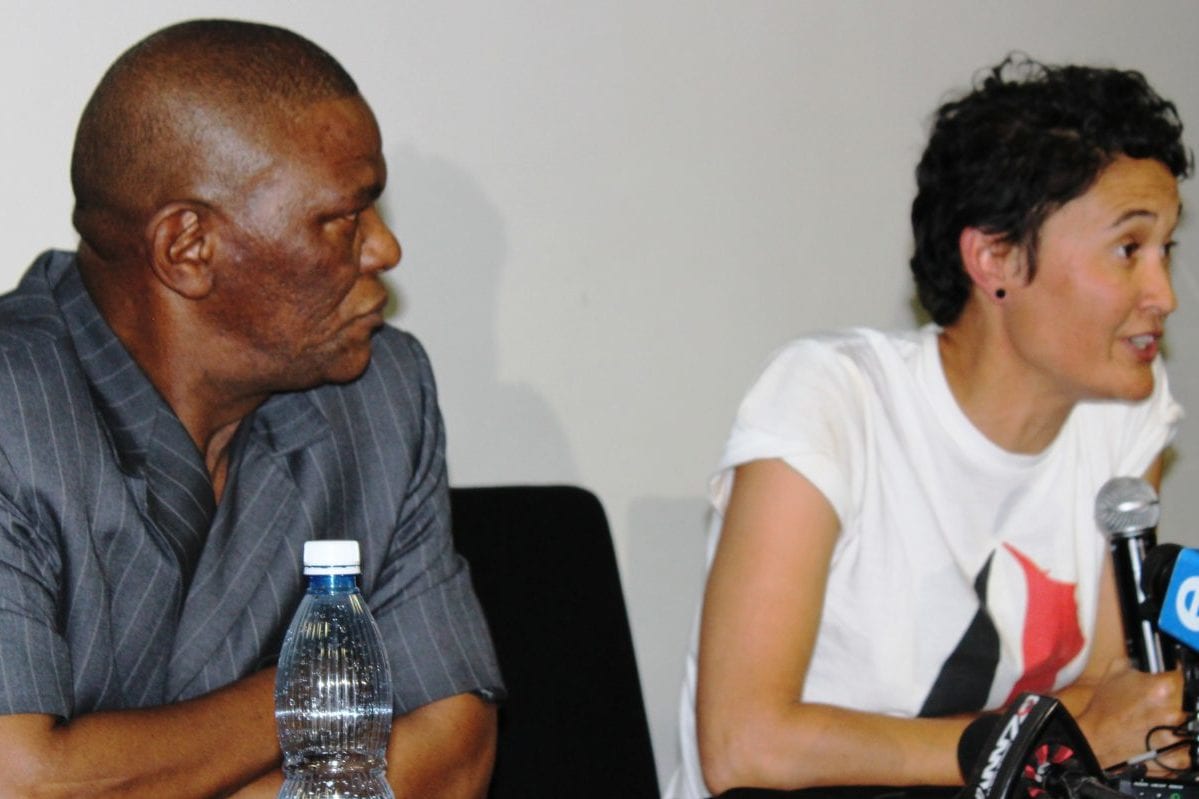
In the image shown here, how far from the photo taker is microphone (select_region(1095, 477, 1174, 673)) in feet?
5.37

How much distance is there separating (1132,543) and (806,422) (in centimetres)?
53

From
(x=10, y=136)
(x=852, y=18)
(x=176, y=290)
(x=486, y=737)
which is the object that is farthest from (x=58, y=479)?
(x=852, y=18)

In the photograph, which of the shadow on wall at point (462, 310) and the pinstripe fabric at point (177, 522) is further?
the shadow on wall at point (462, 310)

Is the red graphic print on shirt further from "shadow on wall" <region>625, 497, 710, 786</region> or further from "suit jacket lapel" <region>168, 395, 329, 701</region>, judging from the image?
"suit jacket lapel" <region>168, 395, 329, 701</region>

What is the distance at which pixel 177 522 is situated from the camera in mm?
1780

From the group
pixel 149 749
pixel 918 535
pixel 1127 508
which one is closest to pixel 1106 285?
pixel 918 535

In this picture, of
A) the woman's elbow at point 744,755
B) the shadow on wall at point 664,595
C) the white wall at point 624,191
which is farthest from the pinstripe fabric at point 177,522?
the shadow on wall at point 664,595

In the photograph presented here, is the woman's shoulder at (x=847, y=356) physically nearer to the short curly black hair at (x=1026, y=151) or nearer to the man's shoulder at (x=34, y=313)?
the short curly black hair at (x=1026, y=151)

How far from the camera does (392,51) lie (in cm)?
243

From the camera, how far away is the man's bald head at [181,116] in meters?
1.73

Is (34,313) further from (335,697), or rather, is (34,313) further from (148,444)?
(335,697)

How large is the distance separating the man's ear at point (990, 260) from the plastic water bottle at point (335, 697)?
105cm

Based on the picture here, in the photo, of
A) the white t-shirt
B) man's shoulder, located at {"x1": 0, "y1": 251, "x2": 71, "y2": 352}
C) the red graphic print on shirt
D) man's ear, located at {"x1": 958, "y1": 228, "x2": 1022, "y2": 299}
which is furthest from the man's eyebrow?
man's shoulder, located at {"x1": 0, "y1": 251, "x2": 71, "y2": 352}

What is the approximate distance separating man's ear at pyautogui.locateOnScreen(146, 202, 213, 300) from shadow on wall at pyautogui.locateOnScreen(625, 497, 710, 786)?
3.65ft
